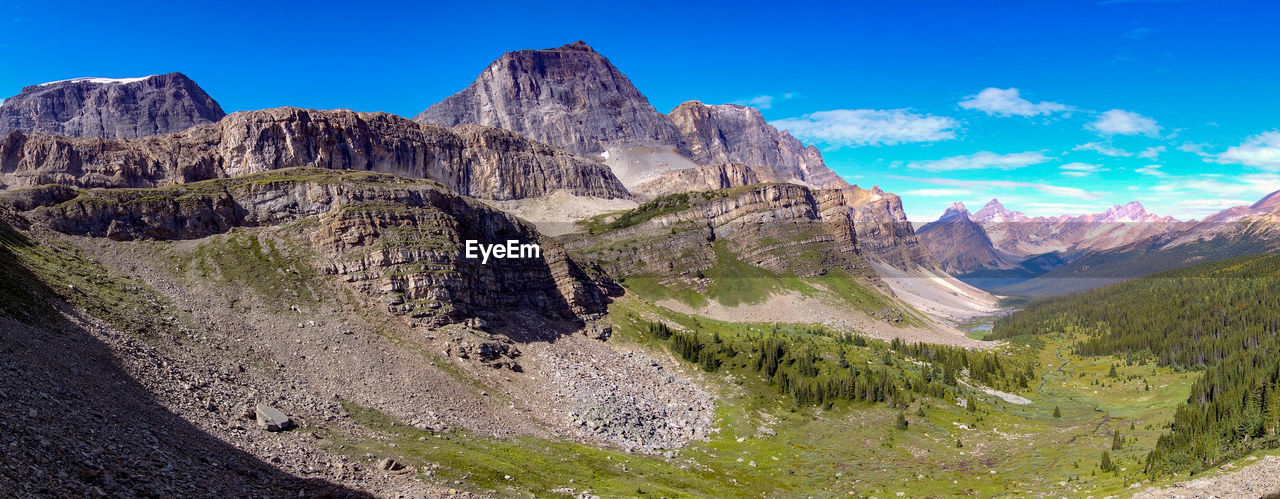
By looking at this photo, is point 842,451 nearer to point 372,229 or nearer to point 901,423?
point 901,423

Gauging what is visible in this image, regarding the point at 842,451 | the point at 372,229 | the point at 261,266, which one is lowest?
the point at 842,451

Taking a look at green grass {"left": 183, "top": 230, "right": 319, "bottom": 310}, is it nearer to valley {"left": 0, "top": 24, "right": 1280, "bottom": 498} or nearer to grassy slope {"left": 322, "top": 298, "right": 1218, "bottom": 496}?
valley {"left": 0, "top": 24, "right": 1280, "bottom": 498}

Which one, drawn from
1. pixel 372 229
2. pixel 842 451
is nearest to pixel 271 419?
pixel 372 229

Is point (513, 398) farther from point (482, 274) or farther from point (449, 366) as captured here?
point (482, 274)

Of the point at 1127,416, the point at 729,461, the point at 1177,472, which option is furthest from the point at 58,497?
the point at 1127,416

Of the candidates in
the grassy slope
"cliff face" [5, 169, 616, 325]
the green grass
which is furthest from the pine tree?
the green grass

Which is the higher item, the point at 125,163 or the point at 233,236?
the point at 125,163
